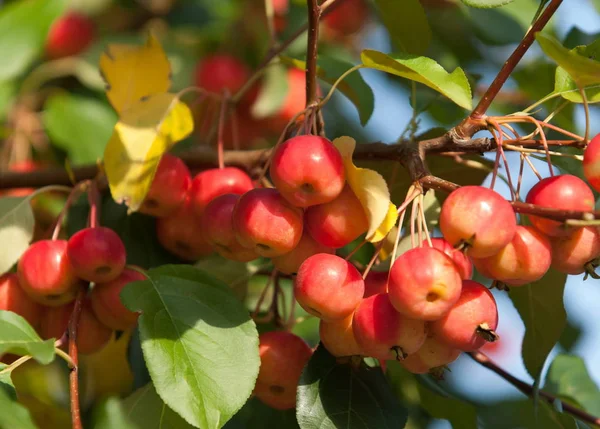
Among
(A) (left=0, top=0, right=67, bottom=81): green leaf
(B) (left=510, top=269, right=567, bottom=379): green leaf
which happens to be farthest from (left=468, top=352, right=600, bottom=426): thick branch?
(A) (left=0, top=0, right=67, bottom=81): green leaf

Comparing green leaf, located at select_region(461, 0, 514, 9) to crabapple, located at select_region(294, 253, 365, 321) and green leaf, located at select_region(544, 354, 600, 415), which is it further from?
green leaf, located at select_region(544, 354, 600, 415)

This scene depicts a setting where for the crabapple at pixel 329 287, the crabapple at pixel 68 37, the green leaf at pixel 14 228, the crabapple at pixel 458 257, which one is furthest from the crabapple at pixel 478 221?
the crabapple at pixel 68 37

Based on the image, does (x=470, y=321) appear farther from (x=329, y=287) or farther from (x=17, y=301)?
(x=17, y=301)

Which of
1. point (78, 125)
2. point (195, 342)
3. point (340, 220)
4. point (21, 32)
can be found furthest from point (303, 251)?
point (78, 125)

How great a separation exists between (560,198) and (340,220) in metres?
0.26

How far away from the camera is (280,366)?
109cm

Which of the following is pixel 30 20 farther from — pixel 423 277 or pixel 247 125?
pixel 423 277

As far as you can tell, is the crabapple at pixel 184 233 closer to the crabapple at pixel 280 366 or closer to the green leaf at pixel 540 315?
the crabapple at pixel 280 366

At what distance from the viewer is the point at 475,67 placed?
229 centimetres

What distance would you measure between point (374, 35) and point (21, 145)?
4.34 ft

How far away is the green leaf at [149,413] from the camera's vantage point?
41.4 inches

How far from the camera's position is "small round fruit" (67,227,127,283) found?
1.06 meters

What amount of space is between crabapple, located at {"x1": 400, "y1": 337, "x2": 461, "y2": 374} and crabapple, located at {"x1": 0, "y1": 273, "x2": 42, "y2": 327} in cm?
57

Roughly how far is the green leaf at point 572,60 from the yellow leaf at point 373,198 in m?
0.25
